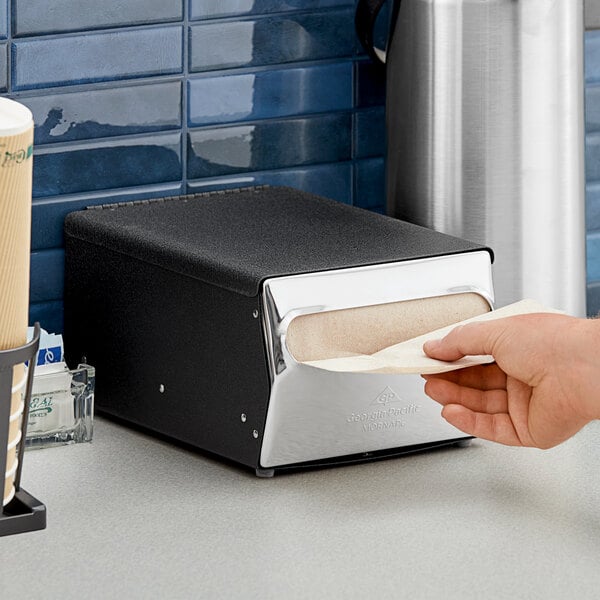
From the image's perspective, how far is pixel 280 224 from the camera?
1.27 meters

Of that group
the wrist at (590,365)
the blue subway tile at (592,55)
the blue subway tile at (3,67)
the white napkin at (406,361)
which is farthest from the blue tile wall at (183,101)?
the wrist at (590,365)

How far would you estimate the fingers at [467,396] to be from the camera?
3.75ft

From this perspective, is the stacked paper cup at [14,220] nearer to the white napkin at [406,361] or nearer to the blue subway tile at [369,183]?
the white napkin at [406,361]

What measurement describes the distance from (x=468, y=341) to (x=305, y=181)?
42cm

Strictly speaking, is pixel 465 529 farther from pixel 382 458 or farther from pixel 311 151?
pixel 311 151

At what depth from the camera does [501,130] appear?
133 cm

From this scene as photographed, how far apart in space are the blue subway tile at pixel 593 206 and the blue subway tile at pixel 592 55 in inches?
4.7

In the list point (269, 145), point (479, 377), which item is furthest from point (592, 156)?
point (479, 377)

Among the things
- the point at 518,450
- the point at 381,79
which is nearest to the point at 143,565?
the point at 518,450

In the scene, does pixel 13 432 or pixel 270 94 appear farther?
pixel 270 94

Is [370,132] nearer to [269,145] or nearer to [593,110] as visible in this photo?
[269,145]

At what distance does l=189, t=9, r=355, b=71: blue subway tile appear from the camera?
54.4 inches

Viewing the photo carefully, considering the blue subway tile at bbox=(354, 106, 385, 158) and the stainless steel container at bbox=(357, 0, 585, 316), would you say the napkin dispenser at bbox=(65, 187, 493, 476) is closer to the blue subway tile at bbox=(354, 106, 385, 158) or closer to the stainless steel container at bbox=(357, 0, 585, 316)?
the stainless steel container at bbox=(357, 0, 585, 316)

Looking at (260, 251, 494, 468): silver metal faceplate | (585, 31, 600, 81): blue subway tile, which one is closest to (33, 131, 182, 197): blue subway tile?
(260, 251, 494, 468): silver metal faceplate
